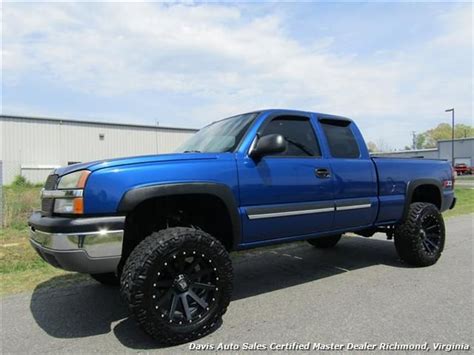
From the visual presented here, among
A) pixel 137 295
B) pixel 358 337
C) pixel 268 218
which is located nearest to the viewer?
pixel 137 295

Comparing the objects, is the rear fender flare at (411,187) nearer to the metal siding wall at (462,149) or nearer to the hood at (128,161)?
the hood at (128,161)

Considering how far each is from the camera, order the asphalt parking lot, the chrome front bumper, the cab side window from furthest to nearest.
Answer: the cab side window < the asphalt parking lot < the chrome front bumper

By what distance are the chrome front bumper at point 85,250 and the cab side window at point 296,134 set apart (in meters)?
1.92

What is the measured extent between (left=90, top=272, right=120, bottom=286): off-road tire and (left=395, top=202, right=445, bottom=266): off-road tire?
372cm

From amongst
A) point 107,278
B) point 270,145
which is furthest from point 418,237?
point 107,278

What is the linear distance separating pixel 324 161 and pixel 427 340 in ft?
6.70

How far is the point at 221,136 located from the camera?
453cm

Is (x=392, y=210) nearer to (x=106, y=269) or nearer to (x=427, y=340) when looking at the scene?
(x=427, y=340)

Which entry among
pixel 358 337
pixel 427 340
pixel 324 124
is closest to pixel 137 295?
pixel 358 337

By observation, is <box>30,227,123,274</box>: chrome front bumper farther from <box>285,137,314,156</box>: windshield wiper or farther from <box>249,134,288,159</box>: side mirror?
<box>285,137,314,156</box>: windshield wiper

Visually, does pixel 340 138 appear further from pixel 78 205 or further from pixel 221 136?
pixel 78 205

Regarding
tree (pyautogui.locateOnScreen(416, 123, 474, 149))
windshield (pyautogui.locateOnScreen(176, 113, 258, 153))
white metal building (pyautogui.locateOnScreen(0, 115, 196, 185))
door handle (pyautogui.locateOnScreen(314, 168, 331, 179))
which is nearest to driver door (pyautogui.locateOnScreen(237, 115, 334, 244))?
door handle (pyautogui.locateOnScreen(314, 168, 331, 179))

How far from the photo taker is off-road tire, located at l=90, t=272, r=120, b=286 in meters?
4.73

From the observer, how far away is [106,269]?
10.9 feet
